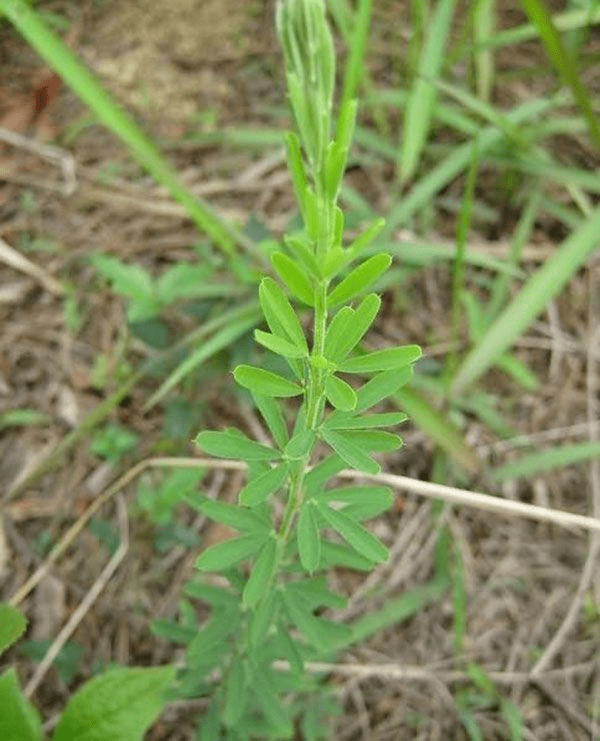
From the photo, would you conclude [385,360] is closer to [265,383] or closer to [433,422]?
[265,383]


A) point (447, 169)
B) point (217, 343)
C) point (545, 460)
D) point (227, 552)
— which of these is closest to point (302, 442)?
point (227, 552)

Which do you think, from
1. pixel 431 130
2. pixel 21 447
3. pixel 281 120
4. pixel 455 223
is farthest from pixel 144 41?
pixel 21 447

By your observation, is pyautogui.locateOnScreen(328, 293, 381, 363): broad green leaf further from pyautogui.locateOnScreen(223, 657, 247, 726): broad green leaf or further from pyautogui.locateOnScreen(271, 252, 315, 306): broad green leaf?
pyautogui.locateOnScreen(223, 657, 247, 726): broad green leaf

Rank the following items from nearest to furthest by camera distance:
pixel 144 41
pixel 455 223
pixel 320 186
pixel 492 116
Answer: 1. pixel 320 186
2. pixel 492 116
3. pixel 455 223
4. pixel 144 41

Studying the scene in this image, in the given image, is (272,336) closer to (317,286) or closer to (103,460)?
(317,286)

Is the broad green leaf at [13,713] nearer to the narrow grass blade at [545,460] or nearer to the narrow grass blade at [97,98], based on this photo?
the narrow grass blade at [97,98]

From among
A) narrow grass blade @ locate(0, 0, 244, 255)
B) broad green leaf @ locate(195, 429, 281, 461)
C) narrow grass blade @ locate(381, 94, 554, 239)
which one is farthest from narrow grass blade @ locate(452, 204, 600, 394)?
broad green leaf @ locate(195, 429, 281, 461)

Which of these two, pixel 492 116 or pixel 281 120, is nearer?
pixel 492 116
